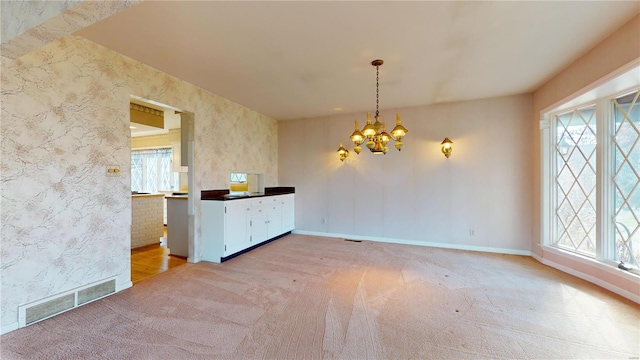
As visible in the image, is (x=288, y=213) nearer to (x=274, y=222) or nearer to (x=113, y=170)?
(x=274, y=222)

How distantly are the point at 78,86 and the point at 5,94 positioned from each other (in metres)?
0.54

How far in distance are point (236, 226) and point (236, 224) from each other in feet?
0.11

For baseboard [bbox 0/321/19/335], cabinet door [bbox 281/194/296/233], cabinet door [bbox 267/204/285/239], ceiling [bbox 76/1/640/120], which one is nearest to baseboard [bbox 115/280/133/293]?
baseboard [bbox 0/321/19/335]

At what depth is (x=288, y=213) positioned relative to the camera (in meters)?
5.67

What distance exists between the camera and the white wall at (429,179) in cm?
423

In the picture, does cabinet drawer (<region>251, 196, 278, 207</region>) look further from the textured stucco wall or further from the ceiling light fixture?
the ceiling light fixture

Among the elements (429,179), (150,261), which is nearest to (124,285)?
(150,261)

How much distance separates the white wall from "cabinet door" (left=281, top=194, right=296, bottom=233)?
150mm

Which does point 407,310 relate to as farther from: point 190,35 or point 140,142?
point 140,142

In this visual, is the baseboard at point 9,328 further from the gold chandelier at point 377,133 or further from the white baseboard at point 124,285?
the gold chandelier at point 377,133

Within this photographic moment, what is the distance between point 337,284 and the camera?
300cm

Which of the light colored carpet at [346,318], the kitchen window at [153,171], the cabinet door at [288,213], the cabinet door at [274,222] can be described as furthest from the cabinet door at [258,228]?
the kitchen window at [153,171]

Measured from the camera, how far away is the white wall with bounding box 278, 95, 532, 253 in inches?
166

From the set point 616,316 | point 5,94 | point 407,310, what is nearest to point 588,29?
point 616,316
